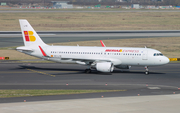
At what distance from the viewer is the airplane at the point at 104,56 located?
42.8 m

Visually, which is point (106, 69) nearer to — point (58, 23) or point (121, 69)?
point (121, 69)

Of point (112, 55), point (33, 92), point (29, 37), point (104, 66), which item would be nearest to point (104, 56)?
point (112, 55)

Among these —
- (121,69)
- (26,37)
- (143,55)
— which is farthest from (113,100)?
(26,37)

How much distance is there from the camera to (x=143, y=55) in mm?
43094

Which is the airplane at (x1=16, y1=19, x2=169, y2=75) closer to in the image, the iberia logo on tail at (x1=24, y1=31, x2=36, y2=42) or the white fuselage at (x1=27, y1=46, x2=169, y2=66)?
the white fuselage at (x1=27, y1=46, x2=169, y2=66)

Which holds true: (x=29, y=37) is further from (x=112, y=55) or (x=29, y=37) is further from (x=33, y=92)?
(x=33, y=92)

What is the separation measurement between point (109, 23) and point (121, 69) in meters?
76.5

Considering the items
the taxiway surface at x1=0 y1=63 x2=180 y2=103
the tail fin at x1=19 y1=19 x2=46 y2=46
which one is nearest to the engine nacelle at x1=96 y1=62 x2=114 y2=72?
the taxiway surface at x1=0 y1=63 x2=180 y2=103

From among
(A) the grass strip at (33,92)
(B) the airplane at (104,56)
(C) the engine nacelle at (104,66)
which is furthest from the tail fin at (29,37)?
(A) the grass strip at (33,92)

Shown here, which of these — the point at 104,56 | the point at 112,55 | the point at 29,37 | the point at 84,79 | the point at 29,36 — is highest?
the point at 29,36

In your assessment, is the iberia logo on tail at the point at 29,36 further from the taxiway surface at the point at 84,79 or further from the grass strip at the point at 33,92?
the grass strip at the point at 33,92

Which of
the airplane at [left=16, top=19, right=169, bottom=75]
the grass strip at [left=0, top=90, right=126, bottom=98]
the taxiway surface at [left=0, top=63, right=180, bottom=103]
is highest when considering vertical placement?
the airplane at [left=16, top=19, right=169, bottom=75]

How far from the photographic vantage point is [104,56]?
44.1 m

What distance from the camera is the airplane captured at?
42.8m
